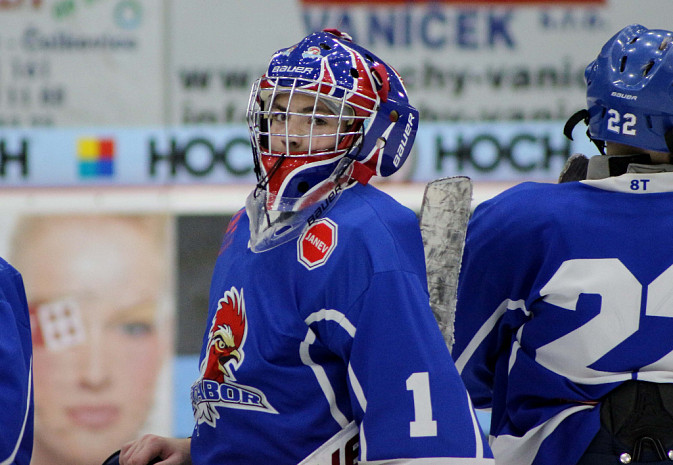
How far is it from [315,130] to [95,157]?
2.58 meters

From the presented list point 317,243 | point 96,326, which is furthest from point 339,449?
point 96,326

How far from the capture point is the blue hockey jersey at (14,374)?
62.4 inches

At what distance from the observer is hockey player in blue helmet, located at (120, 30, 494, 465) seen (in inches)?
57.1

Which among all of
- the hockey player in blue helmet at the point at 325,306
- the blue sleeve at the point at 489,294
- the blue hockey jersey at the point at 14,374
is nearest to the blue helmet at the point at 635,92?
the blue sleeve at the point at 489,294

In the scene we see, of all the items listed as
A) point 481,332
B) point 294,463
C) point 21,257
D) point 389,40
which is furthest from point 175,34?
point 294,463

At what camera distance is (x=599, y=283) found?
1729mm

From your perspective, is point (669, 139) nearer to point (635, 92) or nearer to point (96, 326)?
point (635, 92)

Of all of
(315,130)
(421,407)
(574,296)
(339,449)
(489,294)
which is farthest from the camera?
(489,294)

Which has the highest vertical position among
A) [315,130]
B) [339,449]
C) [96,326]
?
[315,130]

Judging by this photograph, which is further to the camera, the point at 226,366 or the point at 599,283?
the point at 599,283

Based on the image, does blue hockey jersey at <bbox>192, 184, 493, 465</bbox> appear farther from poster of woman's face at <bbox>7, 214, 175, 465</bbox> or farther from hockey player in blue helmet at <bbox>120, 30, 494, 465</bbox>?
poster of woman's face at <bbox>7, 214, 175, 465</bbox>

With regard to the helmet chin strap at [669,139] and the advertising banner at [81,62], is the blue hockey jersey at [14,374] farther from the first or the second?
the advertising banner at [81,62]

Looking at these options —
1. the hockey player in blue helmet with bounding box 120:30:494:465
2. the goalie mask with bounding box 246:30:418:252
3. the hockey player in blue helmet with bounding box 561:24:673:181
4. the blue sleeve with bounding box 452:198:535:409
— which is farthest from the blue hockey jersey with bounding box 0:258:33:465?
the hockey player in blue helmet with bounding box 561:24:673:181

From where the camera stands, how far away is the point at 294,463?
1537mm
